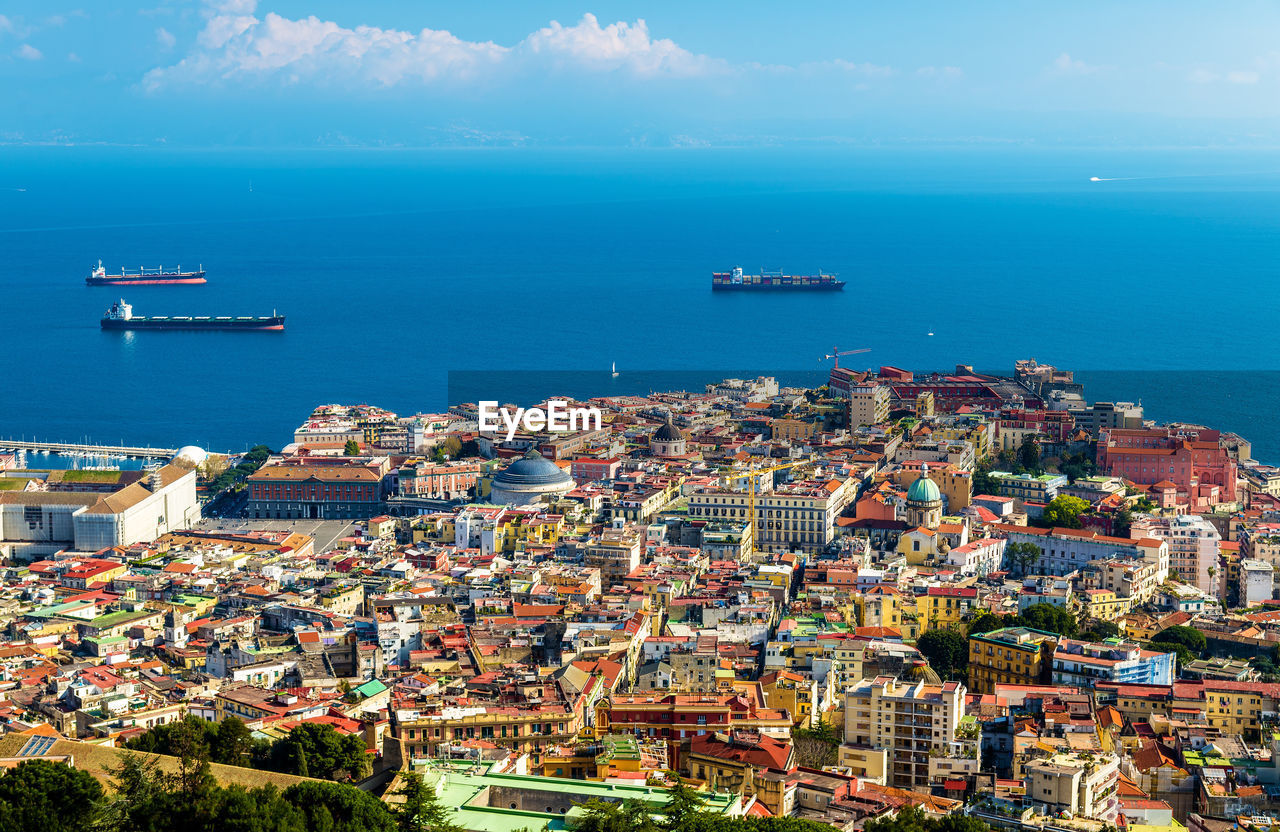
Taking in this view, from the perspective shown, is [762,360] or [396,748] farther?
[762,360]

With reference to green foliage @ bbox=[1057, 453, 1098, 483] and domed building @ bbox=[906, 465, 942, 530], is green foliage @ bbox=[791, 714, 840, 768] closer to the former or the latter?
domed building @ bbox=[906, 465, 942, 530]

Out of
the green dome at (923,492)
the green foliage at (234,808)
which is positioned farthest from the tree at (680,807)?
the green dome at (923,492)

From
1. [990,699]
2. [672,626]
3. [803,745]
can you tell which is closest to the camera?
[803,745]

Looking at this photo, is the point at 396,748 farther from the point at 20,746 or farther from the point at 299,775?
the point at 20,746

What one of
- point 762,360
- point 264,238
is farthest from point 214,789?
point 264,238

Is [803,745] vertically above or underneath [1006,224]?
underneath

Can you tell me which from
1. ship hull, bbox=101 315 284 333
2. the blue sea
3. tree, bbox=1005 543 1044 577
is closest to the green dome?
tree, bbox=1005 543 1044 577

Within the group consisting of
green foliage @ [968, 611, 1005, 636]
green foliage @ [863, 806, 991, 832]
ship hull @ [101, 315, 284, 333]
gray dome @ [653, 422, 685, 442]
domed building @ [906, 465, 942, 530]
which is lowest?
green foliage @ [968, 611, 1005, 636]
